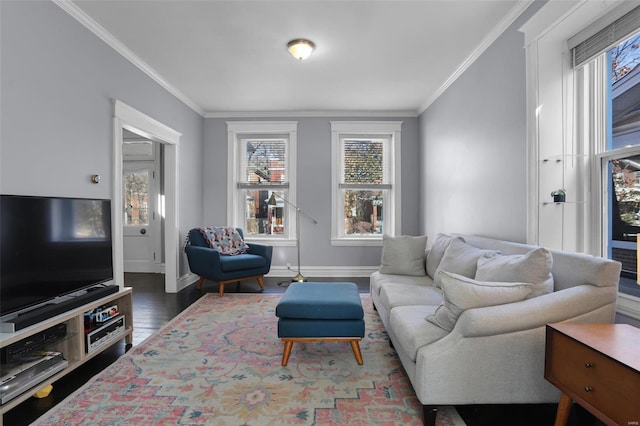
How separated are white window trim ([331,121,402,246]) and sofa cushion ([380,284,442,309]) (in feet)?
7.85

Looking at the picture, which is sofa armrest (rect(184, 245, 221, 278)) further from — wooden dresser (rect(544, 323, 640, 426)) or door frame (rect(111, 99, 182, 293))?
wooden dresser (rect(544, 323, 640, 426))

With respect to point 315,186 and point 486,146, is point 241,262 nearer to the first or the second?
point 315,186

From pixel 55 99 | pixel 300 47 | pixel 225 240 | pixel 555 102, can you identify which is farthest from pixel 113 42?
pixel 555 102

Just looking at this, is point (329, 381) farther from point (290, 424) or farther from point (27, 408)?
point (27, 408)

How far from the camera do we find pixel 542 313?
61.9 inches

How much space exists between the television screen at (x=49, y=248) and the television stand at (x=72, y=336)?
0.51 ft

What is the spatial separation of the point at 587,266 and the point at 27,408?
320 cm

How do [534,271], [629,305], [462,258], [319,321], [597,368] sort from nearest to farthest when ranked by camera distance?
[597,368], [534,271], [629,305], [319,321], [462,258]

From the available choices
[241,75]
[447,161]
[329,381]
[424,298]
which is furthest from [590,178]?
[241,75]

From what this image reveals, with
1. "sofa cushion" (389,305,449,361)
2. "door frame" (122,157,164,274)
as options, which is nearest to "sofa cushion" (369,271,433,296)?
"sofa cushion" (389,305,449,361)

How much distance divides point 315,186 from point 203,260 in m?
2.09

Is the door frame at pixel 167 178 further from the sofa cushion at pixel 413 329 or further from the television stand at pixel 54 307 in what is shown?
the sofa cushion at pixel 413 329

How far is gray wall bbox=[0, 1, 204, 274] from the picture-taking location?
2.00m

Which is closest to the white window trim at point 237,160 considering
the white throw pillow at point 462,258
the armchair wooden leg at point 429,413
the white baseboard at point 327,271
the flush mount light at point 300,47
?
the white baseboard at point 327,271
